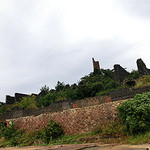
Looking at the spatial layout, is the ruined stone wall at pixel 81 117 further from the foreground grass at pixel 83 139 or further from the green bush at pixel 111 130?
the foreground grass at pixel 83 139

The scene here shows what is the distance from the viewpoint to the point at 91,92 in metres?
16.9

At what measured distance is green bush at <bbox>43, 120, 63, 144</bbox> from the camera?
345 inches

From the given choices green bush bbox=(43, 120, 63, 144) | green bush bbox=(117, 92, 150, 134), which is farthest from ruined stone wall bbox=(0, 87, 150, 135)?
green bush bbox=(117, 92, 150, 134)

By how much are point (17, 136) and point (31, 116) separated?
162 cm

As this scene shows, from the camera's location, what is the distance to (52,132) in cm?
894

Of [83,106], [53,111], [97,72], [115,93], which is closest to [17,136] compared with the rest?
[53,111]

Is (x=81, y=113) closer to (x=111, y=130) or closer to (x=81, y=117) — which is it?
(x=81, y=117)

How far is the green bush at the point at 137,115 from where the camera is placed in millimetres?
5762

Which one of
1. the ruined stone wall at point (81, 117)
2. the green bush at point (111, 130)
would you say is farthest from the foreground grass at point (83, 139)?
the ruined stone wall at point (81, 117)

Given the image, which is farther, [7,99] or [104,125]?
[7,99]

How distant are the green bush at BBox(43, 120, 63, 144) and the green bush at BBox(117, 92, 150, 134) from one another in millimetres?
4264

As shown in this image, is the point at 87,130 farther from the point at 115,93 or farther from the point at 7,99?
the point at 7,99

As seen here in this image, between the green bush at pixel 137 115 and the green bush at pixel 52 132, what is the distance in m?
4.26

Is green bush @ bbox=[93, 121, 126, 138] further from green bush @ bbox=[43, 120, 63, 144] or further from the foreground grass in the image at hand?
green bush @ bbox=[43, 120, 63, 144]
